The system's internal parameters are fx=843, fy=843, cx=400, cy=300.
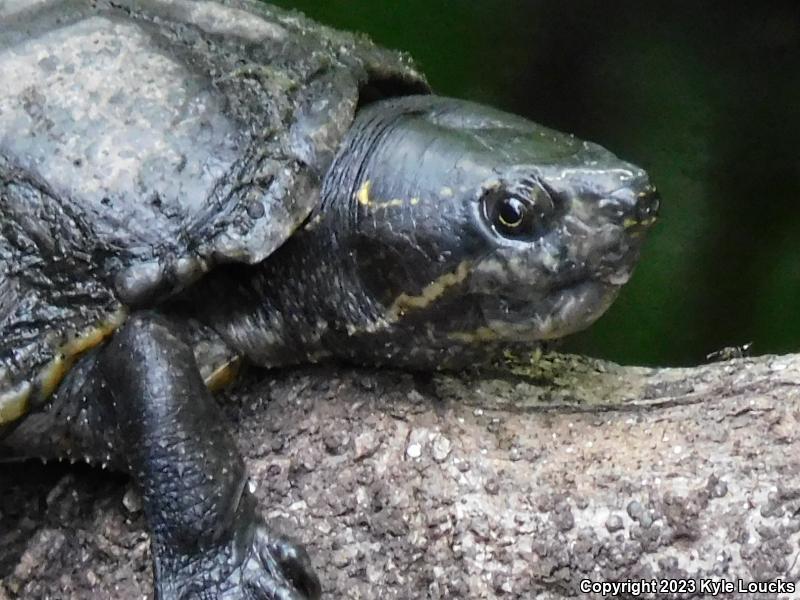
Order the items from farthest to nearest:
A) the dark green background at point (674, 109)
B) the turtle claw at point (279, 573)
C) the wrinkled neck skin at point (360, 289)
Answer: the dark green background at point (674, 109)
the wrinkled neck skin at point (360, 289)
the turtle claw at point (279, 573)

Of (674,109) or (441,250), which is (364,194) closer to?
(441,250)

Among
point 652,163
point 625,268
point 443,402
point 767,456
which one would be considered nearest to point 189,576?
point 443,402

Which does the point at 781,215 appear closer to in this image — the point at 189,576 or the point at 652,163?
the point at 652,163

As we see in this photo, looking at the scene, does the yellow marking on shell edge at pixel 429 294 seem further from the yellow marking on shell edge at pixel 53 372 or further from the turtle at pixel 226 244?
the yellow marking on shell edge at pixel 53 372

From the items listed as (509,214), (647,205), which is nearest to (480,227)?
(509,214)

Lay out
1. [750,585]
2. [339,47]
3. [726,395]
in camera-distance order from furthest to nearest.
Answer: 1. [339,47]
2. [726,395]
3. [750,585]

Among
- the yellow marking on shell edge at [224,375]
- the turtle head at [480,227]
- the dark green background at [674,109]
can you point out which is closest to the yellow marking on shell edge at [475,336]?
the turtle head at [480,227]

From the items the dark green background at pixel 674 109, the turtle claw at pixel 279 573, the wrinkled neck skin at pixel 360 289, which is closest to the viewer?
the turtle claw at pixel 279 573

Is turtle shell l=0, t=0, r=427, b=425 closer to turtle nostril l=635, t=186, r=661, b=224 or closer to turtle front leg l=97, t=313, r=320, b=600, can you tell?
turtle front leg l=97, t=313, r=320, b=600
